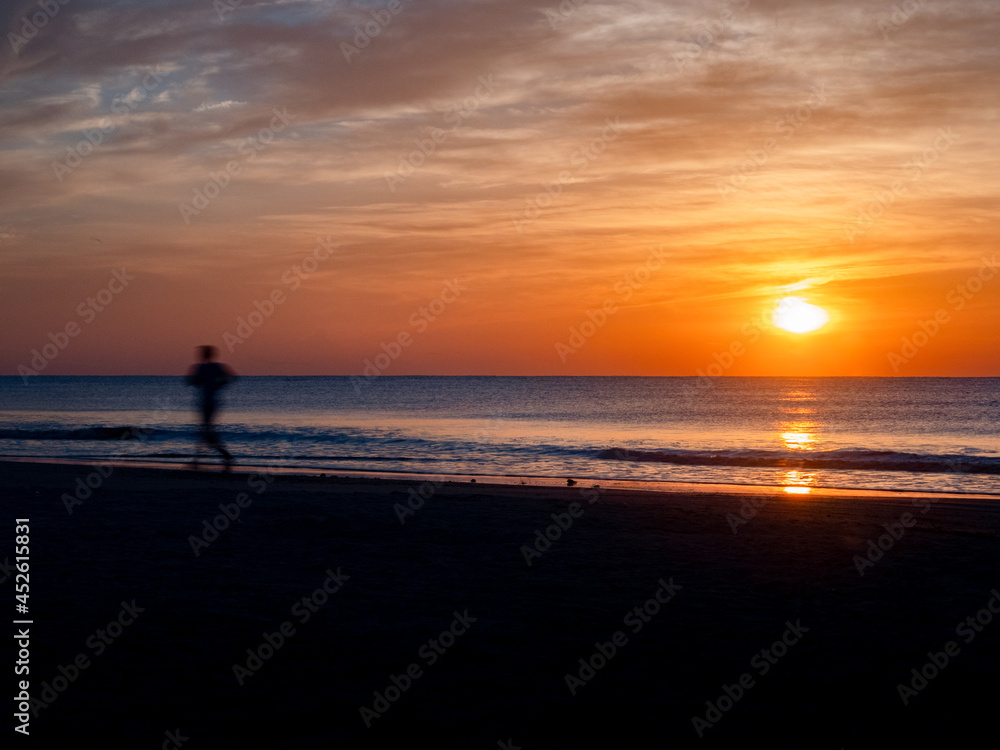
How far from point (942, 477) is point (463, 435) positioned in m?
23.5

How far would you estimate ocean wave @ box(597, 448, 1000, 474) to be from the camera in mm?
24297

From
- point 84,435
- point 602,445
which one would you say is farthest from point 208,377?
point 84,435

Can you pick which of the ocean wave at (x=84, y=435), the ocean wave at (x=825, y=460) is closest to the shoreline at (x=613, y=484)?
the ocean wave at (x=825, y=460)

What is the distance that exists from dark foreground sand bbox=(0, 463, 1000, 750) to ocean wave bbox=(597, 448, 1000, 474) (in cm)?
1431

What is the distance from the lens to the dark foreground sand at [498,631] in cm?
433

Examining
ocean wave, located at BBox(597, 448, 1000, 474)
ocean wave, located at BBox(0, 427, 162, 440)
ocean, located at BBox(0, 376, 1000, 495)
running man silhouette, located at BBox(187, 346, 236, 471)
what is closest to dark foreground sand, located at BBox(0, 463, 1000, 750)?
running man silhouette, located at BBox(187, 346, 236, 471)

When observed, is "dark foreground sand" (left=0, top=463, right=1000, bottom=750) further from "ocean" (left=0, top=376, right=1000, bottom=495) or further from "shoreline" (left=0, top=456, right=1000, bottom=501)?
"ocean" (left=0, top=376, right=1000, bottom=495)

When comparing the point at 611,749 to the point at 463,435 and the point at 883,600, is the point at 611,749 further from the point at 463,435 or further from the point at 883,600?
the point at 463,435

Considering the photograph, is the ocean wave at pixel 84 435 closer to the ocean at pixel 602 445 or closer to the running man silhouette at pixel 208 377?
the ocean at pixel 602 445

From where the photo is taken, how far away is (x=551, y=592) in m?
7.14

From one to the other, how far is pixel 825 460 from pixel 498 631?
2276 centimetres

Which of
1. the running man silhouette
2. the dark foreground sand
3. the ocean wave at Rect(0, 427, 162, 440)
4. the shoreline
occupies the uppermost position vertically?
the ocean wave at Rect(0, 427, 162, 440)

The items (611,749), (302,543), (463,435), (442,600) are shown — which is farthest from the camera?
(463,435)

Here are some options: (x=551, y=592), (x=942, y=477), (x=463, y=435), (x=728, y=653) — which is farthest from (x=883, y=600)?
(x=463, y=435)
